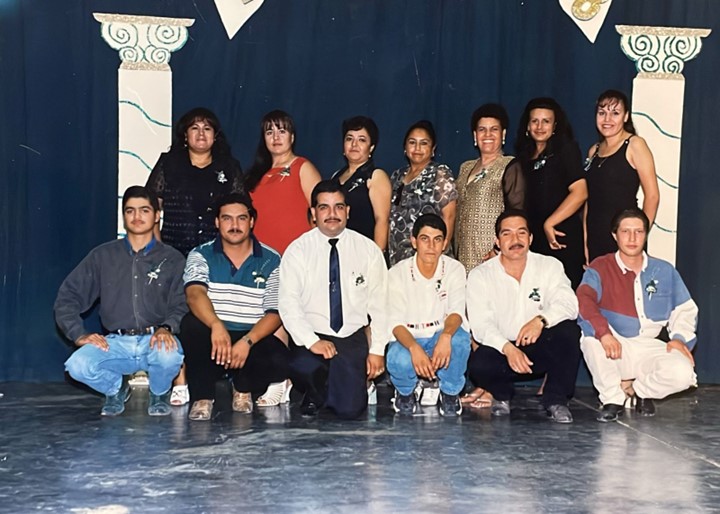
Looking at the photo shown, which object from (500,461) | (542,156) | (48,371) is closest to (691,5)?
(542,156)

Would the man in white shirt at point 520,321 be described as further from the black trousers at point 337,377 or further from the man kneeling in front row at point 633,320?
the black trousers at point 337,377

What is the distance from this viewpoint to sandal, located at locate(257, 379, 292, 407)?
4.80m

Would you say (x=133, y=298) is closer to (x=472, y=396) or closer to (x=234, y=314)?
(x=234, y=314)

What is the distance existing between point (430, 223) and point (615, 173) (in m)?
1.04

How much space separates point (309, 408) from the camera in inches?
182

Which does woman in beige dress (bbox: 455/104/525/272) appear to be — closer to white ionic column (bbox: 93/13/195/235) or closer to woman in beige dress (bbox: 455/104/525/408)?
woman in beige dress (bbox: 455/104/525/408)

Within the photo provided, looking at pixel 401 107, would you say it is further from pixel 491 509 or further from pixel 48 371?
pixel 491 509

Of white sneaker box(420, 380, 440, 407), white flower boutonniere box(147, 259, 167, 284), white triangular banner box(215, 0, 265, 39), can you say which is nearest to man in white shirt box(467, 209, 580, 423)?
white sneaker box(420, 380, 440, 407)

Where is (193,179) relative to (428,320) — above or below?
above

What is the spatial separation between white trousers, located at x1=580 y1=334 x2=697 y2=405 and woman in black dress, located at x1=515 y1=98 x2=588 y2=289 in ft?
1.84

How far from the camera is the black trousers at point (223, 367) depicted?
4.54m

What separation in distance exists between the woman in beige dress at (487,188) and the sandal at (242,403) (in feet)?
4.21

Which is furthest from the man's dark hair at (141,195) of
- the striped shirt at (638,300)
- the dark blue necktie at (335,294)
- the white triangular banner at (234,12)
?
the striped shirt at (638,300)

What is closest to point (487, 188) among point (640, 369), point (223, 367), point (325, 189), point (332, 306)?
point (325, 189)
